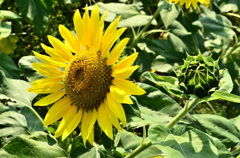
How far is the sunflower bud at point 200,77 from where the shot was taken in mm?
1084

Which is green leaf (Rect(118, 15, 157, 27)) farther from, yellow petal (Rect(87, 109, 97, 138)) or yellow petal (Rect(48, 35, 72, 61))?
yellow petal (Rect(87, 109, 97, 138))

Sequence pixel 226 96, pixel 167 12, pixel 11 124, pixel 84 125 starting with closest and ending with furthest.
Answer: pixel 226 96 < pixel 84 125 < pixel 11 124 < pixel 167 12

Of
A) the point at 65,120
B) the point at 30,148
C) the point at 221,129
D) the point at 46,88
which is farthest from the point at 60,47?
the point at 221,129

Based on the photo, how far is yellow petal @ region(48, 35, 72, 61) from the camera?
4.31ft

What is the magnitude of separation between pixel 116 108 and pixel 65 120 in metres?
0.27

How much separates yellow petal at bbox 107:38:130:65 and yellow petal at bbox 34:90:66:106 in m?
0.27

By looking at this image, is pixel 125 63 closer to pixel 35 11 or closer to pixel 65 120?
pixel 65 120

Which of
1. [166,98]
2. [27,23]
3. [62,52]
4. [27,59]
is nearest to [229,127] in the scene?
[166,98]

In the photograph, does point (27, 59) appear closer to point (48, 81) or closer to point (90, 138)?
point (48, 81)

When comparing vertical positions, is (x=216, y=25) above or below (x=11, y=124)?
above

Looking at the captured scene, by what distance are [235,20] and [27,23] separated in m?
1.96

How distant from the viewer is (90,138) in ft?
3.92

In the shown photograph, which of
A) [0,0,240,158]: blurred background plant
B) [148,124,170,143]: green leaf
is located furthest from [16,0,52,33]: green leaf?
[148,124,170,143]: green leaf

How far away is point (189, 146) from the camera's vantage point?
1.12 m
